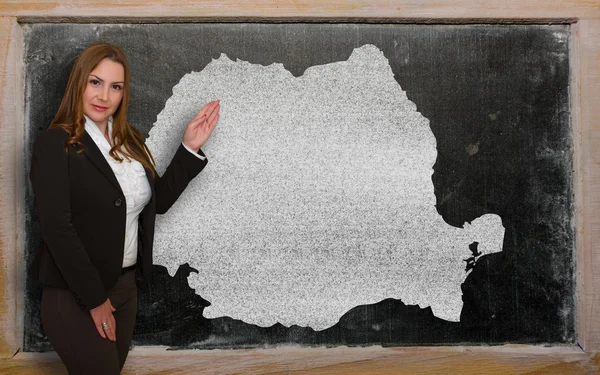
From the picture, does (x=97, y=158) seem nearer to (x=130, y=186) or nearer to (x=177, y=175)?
(x=130, y=186)

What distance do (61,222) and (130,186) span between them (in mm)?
276

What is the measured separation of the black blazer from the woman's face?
13 centimetres

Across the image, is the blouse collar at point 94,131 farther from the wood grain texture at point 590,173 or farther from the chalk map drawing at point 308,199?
the wood grain texture at point 590,173

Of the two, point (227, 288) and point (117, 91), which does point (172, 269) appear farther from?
point (117, 91)

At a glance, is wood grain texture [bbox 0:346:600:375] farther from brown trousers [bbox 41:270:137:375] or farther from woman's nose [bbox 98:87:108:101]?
woman's nose [bbox 98:87:108:101]

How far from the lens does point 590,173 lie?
2352 millimetres

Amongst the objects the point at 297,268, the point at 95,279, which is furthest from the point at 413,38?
the point at 95,279

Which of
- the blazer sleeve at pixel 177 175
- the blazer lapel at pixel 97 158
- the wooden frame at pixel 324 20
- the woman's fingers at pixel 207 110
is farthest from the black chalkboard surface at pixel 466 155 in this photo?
the blazer lapel at pixel 97 158

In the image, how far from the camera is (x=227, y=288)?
7.51ft

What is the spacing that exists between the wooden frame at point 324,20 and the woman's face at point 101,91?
0.52 m

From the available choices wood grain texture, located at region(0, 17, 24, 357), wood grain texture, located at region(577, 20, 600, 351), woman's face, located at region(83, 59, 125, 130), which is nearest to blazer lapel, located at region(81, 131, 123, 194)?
woman's face, located at region(83, 59, 125, 130)

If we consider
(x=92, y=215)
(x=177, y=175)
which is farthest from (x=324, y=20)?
(x=92, y=215)

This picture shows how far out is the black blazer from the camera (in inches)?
63.3
